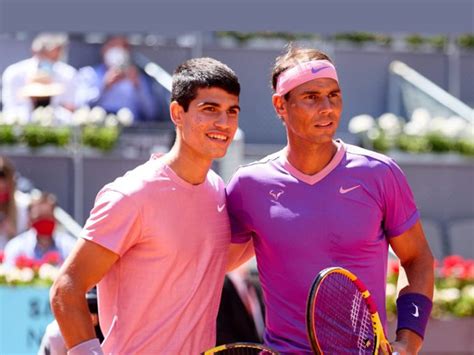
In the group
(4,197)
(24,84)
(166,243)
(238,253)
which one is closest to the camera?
(166,243)

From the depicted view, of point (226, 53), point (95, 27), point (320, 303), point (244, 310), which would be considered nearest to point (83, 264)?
point (320, 303)

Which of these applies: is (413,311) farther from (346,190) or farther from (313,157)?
(313,157)

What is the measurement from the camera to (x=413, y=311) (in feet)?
12.8

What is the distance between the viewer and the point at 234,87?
387 centimetres

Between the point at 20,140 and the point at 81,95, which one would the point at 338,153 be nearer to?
the point at 20,140

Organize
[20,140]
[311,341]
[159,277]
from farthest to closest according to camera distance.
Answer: [20,140] → [159,277] → [311,341]

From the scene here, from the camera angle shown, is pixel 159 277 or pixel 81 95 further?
pixel 81 95

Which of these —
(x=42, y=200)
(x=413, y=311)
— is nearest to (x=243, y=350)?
(x=413, y=311)

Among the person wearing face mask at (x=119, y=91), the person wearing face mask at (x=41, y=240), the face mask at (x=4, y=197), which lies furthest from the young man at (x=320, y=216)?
the person wearing face mask at (x=119, y=91)

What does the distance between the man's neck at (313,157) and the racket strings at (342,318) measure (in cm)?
44

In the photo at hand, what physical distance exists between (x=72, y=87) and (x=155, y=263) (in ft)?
22.4

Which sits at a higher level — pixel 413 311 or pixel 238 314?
pixel 413 311

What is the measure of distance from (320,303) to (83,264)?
743 millimetres

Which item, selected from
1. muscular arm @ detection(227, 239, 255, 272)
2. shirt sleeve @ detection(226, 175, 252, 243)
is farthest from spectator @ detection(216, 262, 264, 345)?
shirt sleeve @ detection(226, 175, 252, 243)
